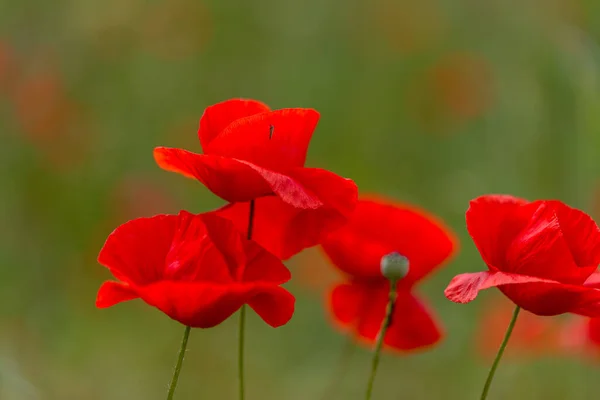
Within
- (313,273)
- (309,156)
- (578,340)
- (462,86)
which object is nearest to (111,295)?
(578,340)

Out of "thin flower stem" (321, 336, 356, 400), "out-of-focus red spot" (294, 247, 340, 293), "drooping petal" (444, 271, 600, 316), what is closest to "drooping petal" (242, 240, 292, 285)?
"drooping petal" (444, 271, 600, 316)

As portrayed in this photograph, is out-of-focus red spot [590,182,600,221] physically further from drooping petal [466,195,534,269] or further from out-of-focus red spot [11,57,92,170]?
out-of-focus red spot [11,57,92,170]

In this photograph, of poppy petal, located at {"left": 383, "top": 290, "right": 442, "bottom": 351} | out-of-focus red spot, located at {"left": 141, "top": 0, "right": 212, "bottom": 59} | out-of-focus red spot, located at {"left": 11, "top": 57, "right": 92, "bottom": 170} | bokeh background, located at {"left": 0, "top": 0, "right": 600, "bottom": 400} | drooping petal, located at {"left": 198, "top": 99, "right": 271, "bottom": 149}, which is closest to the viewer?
drooping petal, located at {"left": 198, "top": 99, "right": 271, "bottom": 149}

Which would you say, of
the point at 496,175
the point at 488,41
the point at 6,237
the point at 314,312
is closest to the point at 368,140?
the point at 496,175

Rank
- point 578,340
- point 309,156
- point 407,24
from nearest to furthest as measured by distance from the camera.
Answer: point 578,340
point 309,156
point 407,24

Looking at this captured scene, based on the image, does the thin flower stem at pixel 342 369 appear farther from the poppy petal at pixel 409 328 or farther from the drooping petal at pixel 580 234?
the drooping petal at pixel 580 234

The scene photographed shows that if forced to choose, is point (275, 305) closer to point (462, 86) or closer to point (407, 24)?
point (462, 86)
